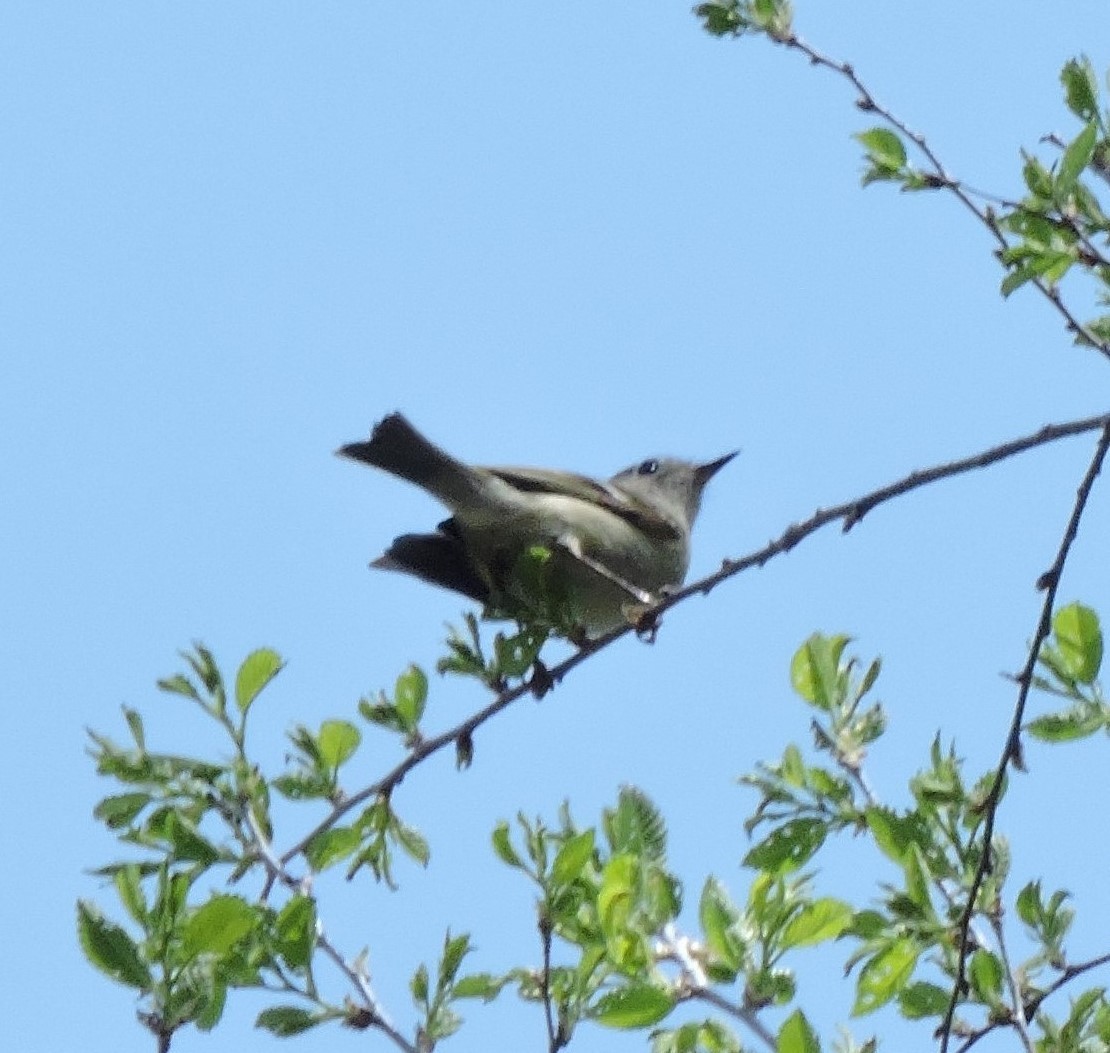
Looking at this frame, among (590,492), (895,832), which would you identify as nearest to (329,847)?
(895,832)

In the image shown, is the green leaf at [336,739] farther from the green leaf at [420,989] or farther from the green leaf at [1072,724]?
the green leaf at [1072,724]

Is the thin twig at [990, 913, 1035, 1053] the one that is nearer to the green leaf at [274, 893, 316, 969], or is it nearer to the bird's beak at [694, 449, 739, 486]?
the green leaf at [274, 893, 316, 969]

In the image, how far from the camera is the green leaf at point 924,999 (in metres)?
3.66

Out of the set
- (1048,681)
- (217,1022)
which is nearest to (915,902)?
(1048,681)

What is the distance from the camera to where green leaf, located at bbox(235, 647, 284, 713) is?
167 inches

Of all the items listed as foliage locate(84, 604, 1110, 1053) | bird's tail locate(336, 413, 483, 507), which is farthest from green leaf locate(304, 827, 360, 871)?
bird's tail locate(336, 413, 483, 507)

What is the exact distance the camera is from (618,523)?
7082 millimetres

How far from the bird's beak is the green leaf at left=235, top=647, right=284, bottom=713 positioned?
4927mm

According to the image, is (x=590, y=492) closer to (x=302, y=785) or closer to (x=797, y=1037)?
(x=302, y=785)

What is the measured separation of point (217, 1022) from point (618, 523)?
A: 381cm

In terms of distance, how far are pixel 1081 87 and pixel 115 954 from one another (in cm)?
323

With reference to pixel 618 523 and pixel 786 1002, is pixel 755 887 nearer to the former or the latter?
pixel 786 1002

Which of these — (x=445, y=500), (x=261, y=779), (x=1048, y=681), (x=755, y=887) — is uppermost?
(x=445, y=500)

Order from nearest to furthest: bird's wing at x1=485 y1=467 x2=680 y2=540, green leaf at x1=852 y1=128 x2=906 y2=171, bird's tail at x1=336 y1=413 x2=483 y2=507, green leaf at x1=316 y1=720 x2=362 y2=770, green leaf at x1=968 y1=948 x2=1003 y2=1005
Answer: green leaf at x1=968 y1=948 x2=1003 y2=1005 → green leaf at x1=316 y1=720 x2=362 y2=770 → green leaf at x1=852 y1=128 x2=906 y2=171 → bird's tail at x1=336 y1=413 x2=483 y2=507 → bird's wing at x1=485 y1=467 x2=680 y2=540
